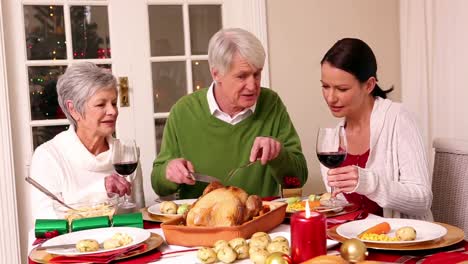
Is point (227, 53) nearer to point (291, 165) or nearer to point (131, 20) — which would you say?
point (291, 165)

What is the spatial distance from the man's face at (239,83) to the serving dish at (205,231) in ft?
2.79

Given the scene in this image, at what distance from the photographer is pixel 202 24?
330 centimetres

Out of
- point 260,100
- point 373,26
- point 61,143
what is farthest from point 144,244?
point 373,26

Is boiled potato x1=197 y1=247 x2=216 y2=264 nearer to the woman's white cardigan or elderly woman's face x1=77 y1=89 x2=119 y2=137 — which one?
the woman's white cardigan

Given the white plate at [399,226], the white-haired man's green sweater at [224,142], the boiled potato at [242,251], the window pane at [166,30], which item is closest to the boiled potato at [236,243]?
the boiled potato at [242,251]

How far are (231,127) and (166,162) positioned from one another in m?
0.35

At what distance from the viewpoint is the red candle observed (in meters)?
1.02

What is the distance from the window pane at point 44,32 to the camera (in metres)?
3.04

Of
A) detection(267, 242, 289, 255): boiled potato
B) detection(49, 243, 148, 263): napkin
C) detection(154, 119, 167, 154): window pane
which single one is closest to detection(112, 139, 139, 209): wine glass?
detection(49, 243, 148, 263): napkin

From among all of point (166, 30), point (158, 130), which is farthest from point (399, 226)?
point (166, 30)

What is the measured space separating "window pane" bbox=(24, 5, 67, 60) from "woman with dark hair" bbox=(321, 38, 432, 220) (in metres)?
1.80

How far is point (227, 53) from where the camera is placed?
2.08 m

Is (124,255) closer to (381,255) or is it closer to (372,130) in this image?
(381,255)

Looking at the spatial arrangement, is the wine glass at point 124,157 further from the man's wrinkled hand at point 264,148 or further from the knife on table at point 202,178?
the man's wrinkled hand at point 264,148
